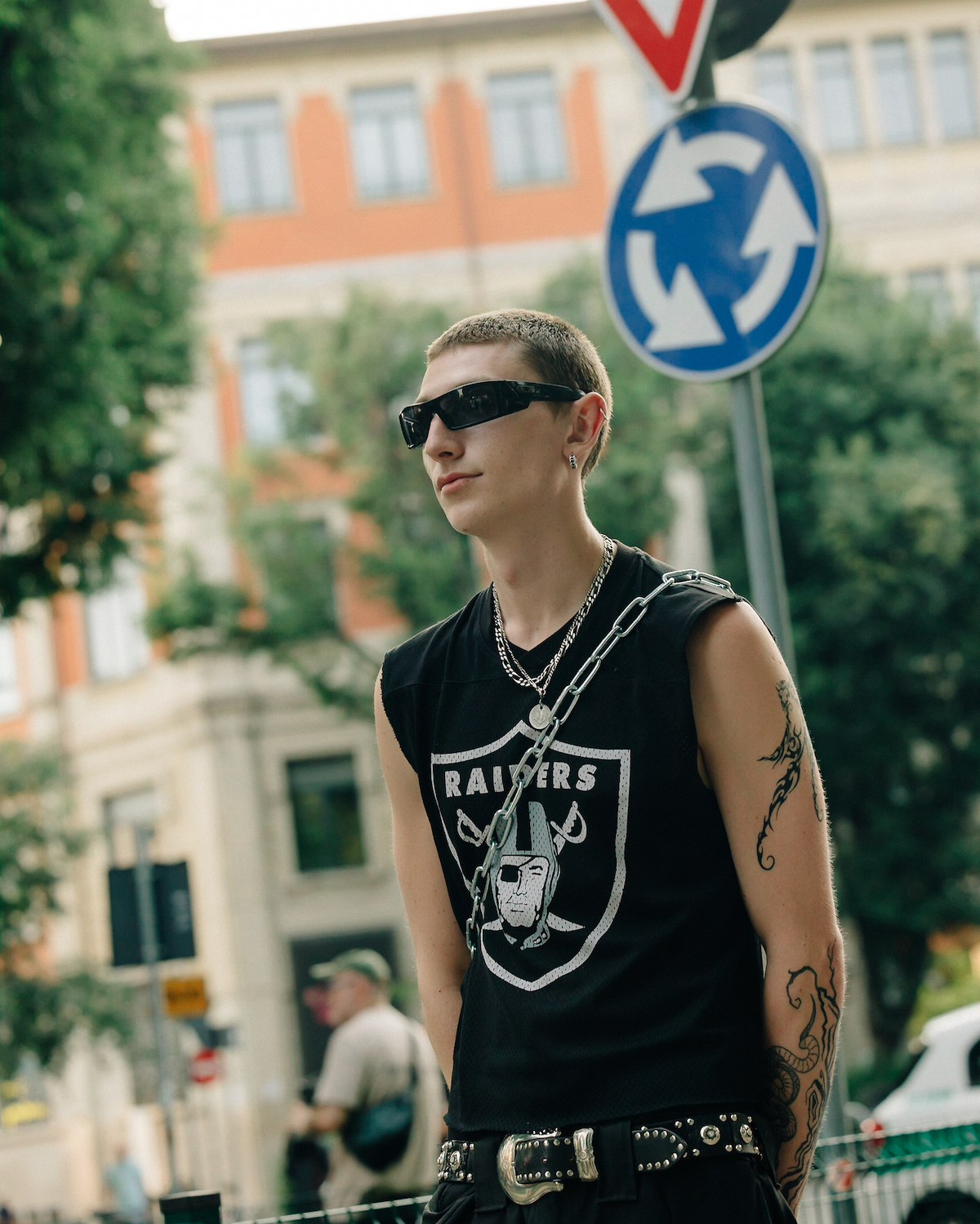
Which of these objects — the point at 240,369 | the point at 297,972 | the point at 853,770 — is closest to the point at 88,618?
the point at 240,369

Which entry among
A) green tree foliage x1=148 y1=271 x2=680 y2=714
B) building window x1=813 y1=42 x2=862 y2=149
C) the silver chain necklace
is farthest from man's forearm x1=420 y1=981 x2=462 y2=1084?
building window x1=813 y1=42 x2=862 y2=149

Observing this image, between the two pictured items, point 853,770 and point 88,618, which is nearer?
point 853,770

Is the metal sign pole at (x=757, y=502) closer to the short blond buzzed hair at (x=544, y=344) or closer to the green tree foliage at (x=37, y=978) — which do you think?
the short blond buzzed hair at (x=544, y=344)

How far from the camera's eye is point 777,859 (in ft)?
6.85

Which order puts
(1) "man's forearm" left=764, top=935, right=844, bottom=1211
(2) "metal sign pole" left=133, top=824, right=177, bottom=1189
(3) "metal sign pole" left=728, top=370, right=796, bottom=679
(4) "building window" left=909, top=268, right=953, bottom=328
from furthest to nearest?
1. (4) "building window" left=909, top=268, right=953, bottom=328
2. (2) "metal sign pole" left=133, top=824, right=177, bottom=1189
3. (3) "metal sign pole" left=728, top=370, right=796, bottom=679
4. (1) "man's forearm" left=764, top=935, right=844, bottom=1211

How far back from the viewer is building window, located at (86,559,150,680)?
30.6 metres

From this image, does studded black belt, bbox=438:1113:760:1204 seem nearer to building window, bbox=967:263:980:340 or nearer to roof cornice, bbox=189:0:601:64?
building window, bbox=967:263:980:340

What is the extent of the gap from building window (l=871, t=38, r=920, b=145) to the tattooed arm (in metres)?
31.6

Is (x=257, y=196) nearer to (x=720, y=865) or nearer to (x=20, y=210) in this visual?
(x=20, y=210)

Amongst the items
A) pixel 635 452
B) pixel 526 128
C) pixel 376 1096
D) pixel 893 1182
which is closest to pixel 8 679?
pixel 526 128

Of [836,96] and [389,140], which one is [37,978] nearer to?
[389,140]

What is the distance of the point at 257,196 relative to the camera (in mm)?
31312

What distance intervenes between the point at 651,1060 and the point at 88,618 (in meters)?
30.7

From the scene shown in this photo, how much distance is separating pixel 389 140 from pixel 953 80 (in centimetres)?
1111
